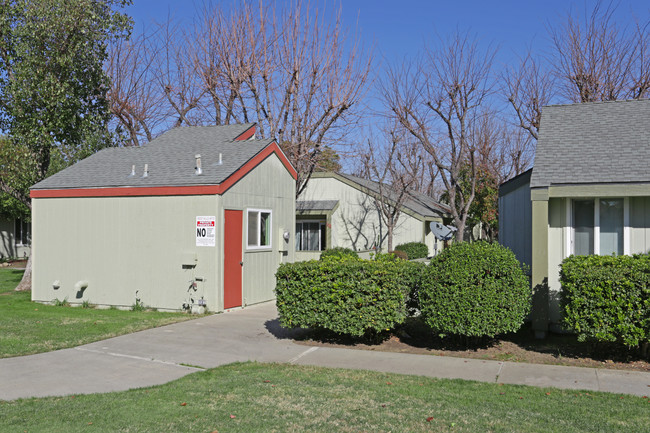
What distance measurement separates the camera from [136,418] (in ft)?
17.8

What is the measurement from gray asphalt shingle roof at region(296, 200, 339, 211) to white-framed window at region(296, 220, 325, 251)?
0.99 meters

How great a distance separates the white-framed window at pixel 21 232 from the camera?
30.8 metres

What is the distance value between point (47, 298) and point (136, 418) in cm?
988

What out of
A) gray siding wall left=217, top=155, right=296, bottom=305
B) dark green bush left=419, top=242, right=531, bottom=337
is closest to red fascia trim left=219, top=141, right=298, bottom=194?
gray siding wall left=217, top=155, right=296, bottom=305

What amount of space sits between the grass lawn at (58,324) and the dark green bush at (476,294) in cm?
554

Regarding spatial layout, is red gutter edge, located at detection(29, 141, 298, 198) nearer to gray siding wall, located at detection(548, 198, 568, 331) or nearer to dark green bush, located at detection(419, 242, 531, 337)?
dark green bush, located at detection(419, 242, 531, 337)

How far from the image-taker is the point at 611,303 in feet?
24.4

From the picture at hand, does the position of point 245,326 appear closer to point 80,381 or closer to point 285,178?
point 80,381

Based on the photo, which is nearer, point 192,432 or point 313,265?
point 192,432

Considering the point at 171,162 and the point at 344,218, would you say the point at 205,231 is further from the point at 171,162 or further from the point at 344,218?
the point at 344,218

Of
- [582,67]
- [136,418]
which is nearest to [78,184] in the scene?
[136,418]

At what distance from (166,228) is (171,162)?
2.05 metres

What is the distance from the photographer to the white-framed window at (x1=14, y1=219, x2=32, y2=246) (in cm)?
3082

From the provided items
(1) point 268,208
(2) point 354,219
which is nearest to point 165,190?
(1) point 268,208
